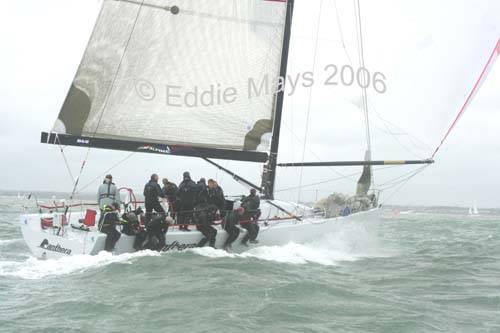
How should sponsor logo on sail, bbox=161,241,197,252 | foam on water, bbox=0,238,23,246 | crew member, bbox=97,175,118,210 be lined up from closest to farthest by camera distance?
1. sponsor logo on sail, bbox=161,241,197,252
2. crew member, bbox=97,175,118,210
3. foam on water, bbox=0,238,23,246

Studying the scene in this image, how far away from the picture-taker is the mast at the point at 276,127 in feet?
37.4

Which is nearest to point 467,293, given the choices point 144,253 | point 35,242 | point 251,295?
point 251,295

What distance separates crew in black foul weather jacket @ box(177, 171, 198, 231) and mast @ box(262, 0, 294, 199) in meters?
2.26

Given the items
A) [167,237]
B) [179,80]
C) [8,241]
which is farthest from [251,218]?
[8,241]

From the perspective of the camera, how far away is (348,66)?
40.4 ft

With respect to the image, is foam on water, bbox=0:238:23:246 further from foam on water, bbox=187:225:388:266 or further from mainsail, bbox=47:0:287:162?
foam on water, bbox=187:225:388:266

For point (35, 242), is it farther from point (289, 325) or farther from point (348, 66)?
point (348, 66)

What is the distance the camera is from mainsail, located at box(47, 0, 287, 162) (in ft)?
33.1

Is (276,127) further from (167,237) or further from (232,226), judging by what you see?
(167,237)

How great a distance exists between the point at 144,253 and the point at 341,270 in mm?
3463

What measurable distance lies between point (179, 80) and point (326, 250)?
475 centimetres

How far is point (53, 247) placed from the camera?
28.6ft

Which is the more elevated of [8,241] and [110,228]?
[110,228]

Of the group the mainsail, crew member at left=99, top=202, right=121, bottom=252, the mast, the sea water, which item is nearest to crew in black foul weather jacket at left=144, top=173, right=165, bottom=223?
the mainsail
